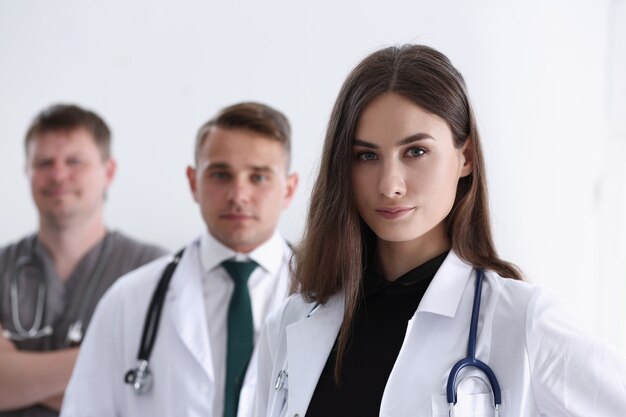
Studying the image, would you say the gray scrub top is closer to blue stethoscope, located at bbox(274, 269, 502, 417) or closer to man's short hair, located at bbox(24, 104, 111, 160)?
man's short hair, located at bbox(24, 104, 111, 160)

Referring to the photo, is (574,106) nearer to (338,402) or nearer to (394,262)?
(394,262)

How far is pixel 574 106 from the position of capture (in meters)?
2.53

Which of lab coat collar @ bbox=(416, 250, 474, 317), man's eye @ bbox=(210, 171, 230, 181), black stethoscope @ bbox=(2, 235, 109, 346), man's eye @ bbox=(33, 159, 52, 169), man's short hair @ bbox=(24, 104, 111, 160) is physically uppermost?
man's short hair @ bbox=(24, 104, 111, 160)

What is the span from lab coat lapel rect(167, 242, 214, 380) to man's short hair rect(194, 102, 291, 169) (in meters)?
0.28

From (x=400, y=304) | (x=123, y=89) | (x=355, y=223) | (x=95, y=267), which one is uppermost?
(x=123, y=89)

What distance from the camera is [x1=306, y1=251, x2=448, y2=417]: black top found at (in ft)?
4.00

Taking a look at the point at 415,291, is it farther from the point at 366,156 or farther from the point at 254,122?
the point at 254,122

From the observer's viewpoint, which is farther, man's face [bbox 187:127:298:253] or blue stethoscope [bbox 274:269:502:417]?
man's face [bbox 187:127:298:253]

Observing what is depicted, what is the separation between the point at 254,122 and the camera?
6.43 feet

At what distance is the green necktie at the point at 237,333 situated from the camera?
70.5 inches

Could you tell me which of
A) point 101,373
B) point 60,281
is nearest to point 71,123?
point 60,281

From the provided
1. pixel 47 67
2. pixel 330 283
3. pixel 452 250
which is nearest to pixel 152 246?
pixel 47 67

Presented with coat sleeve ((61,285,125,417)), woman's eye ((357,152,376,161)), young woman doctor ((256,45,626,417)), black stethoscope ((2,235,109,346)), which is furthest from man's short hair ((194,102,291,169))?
black stethoscope ((2,235,109,346))

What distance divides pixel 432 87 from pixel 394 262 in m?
0.29
